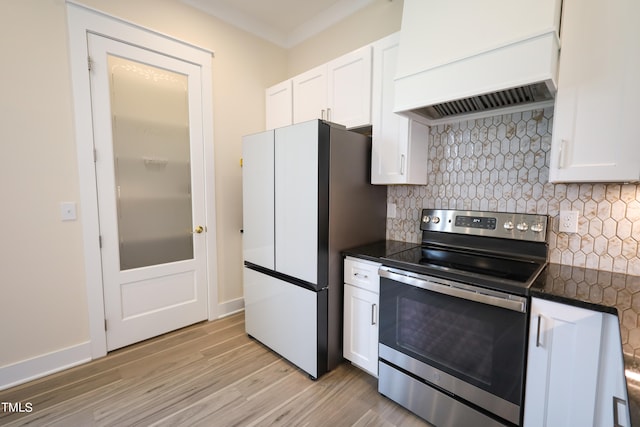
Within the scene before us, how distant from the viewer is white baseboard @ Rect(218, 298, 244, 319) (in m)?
3.00

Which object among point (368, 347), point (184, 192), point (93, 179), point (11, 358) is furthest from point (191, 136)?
point (368, 347)

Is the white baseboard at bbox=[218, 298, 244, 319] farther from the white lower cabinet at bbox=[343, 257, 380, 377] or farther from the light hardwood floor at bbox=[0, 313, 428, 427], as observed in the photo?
the white lower cabinet at bbox=[343, 257, 380, 377]

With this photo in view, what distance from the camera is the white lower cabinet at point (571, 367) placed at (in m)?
1.12

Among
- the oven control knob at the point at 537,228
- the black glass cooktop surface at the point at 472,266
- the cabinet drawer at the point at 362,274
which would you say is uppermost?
the oven control knob at the point at 537,228

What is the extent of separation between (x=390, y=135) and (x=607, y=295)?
145cm

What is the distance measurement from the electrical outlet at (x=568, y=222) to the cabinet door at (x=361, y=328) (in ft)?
3.84

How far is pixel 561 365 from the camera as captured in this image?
1.22 meters

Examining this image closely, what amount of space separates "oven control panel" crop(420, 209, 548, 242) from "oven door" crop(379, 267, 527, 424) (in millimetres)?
673

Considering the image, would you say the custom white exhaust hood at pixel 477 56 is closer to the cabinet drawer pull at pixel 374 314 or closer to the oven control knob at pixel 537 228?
the oven control knob at pixel 537 228

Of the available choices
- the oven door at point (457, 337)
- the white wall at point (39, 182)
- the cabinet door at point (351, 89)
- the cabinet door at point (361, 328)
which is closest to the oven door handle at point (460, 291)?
the oven door at point (457, 337)

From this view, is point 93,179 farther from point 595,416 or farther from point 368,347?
point 595,416

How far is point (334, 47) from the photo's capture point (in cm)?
291

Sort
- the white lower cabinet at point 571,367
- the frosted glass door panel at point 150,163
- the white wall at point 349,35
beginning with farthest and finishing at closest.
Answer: the white wall at point 349,35 → the frosted glass door panel at point 150,163 → the white lower cabinet at point 571,367

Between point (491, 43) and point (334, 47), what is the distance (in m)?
1.82
